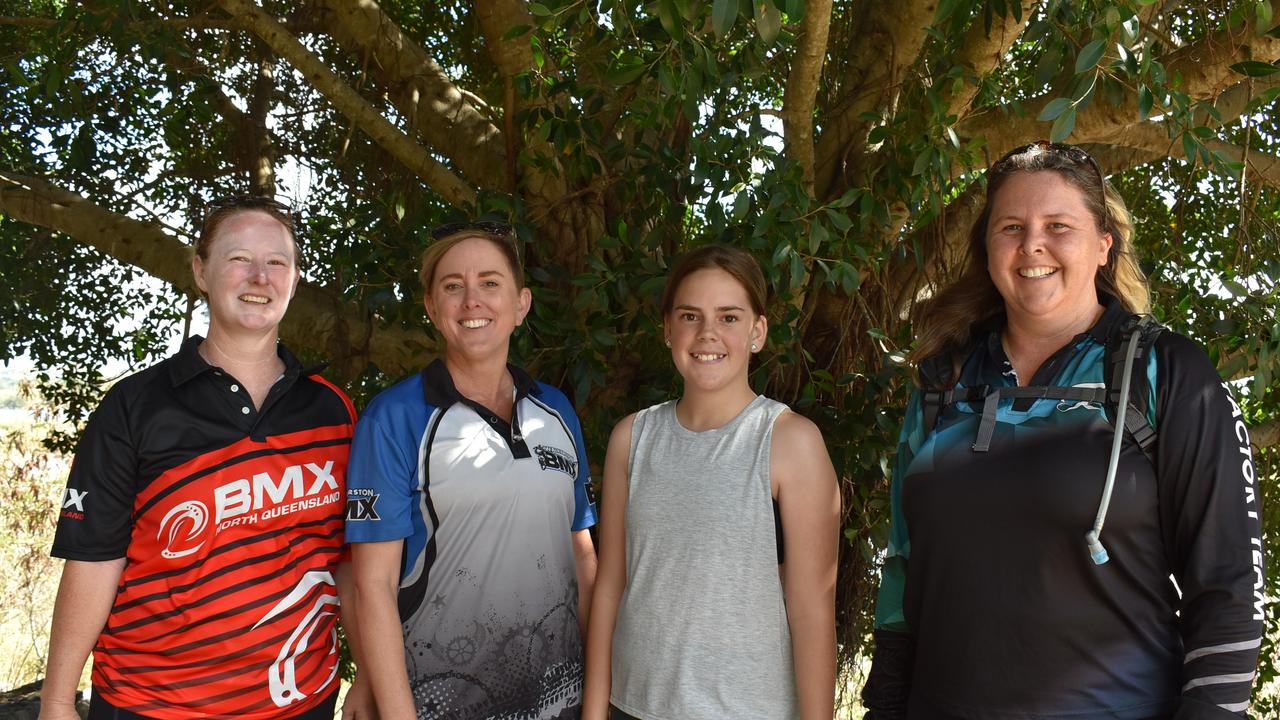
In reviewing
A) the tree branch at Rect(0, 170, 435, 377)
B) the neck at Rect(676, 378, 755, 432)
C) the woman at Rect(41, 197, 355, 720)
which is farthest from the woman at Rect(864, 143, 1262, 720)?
the tree branch at Rect(0, 170, 435, 377)

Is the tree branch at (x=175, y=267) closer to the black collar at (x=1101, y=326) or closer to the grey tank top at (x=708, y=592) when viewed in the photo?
the grey tank top at (x=708, y=592)

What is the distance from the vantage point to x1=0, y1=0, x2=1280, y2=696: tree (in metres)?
2.89

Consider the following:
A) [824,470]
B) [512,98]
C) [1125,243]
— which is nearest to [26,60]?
[512,98]

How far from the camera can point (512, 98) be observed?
150 inches

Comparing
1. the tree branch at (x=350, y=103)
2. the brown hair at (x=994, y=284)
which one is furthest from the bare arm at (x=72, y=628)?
the tree branch at (x=350, y=103)

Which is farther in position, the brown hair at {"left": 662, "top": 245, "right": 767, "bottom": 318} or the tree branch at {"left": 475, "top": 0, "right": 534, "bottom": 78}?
the tree branch at {"left": 475, "top": 0, "right": 534, "bottom": 78}

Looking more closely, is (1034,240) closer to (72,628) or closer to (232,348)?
(232,348)

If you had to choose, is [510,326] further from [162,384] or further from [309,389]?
[162,384]

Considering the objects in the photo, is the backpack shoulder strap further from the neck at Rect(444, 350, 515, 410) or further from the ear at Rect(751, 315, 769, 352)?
the neck at Rect(444, 350, 515, 410)

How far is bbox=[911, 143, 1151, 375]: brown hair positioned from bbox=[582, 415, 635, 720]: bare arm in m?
0.71

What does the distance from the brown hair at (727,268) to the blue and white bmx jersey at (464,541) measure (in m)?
0.51

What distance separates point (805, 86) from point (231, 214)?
1.88m

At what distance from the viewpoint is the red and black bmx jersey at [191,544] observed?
2076mm

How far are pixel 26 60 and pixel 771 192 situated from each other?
4445mm
